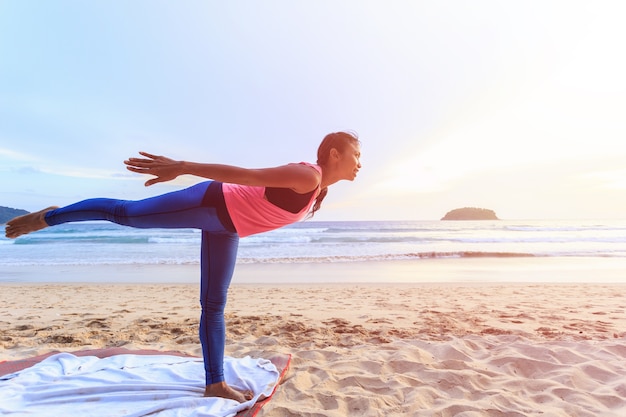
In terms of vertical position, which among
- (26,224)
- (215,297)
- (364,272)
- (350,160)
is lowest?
(364,272)

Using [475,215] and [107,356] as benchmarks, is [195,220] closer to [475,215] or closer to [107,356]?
[107,356]

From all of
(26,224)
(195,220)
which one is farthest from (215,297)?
(26,224)

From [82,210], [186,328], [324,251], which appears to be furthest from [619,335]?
[324,251]

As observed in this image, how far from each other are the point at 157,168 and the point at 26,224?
1205 mm

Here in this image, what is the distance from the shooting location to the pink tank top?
249 centimetres

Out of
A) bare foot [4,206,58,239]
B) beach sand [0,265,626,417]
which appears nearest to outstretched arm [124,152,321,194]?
bare foot [4,206,58,239]

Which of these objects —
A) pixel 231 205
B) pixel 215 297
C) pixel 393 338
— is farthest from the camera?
pixel 393 338

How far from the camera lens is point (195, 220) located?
8.28 feet

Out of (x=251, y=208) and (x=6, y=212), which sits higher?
(x=6, y=212)

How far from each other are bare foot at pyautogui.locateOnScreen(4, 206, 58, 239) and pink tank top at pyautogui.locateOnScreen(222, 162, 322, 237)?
1.15m

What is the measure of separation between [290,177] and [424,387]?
177 cm

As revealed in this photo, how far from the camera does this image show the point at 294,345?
4.31m

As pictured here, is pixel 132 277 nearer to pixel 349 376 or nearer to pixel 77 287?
pixel 77 287

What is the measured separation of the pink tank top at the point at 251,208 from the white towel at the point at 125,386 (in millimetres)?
1147
